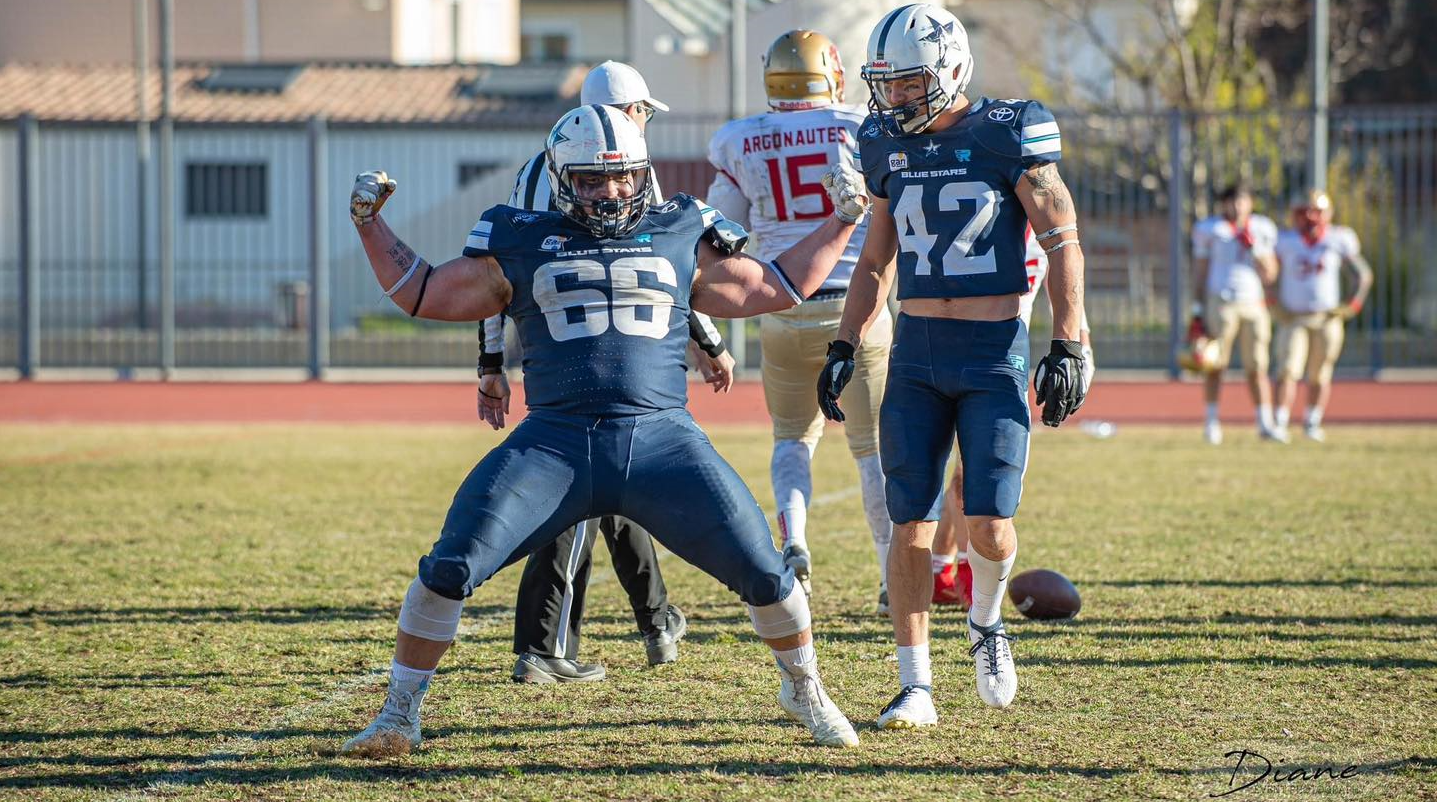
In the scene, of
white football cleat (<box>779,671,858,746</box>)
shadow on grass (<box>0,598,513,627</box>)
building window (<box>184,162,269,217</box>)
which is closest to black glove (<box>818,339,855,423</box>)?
white football cleat (<box>779,671,858,746</box>)

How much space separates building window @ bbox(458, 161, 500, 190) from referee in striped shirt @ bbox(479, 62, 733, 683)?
17940mm

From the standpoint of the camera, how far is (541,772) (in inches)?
175

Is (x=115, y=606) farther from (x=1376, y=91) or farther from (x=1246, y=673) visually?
(x=1376, y=91)

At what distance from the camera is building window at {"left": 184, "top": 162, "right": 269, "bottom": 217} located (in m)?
26.6

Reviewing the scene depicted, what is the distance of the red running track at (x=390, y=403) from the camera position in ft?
51.9

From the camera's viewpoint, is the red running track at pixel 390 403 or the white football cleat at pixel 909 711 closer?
the white football cleat at pixel 909 711

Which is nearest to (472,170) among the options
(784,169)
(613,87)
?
(784,169)

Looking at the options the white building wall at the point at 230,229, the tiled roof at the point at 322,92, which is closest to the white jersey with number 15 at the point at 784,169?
the white building wall at the point at 230,229

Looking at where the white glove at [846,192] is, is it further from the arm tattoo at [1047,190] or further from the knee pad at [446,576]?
the knee pad at [446,576]

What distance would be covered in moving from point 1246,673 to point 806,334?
216cm

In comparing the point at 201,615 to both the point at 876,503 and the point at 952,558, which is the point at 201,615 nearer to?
the point at 876,503

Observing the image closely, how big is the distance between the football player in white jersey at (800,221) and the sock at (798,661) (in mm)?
1708

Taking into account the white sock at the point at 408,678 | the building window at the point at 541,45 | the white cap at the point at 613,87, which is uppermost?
the building window at the point at 541,45

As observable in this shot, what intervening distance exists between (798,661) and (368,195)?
181 cm
